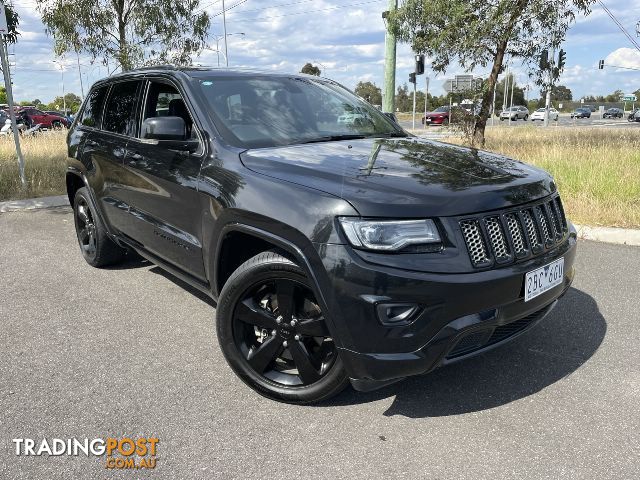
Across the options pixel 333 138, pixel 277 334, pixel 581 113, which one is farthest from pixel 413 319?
pixel 581 113

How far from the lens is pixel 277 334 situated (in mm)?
2721

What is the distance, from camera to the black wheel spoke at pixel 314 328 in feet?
8.23

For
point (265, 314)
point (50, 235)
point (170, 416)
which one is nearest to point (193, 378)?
point (170, 416)

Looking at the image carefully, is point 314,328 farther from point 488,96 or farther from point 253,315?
A: point 488,96

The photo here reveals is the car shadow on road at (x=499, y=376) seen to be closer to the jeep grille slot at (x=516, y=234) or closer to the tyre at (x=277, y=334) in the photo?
the tyre at (x=277, y=334)

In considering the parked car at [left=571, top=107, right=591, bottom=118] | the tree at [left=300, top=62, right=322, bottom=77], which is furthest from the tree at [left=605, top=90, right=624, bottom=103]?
the tree at [left=300, top=62, right=322, bottom=77]

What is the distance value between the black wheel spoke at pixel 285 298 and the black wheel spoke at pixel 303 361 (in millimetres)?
136

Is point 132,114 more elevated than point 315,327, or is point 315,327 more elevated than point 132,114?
point 132,114

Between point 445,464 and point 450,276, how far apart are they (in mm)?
829

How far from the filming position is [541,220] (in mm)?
2727

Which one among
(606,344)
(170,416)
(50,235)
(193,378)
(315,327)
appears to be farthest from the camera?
(50,235)

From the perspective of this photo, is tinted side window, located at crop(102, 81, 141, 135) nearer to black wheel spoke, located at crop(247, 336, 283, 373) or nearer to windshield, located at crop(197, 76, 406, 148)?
windshield, located at crop(197, 76, 406, 148)

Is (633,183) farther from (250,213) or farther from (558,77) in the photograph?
(558,77)

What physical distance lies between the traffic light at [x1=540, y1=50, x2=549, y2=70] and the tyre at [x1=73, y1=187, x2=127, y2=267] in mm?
11853
